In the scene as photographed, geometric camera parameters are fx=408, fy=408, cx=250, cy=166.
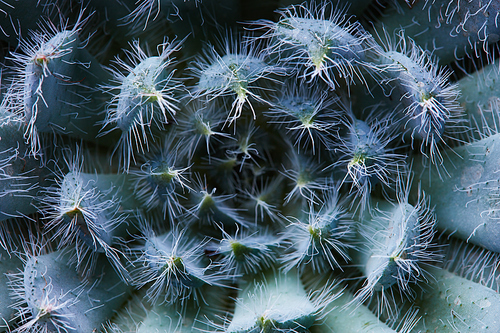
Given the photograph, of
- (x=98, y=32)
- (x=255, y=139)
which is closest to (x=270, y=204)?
(x=255, y=139)

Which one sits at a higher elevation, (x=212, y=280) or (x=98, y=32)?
(x=98, y=32)

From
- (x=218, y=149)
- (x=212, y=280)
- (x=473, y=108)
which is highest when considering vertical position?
(x=473, y=108)

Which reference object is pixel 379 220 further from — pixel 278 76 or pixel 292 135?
pixel 278 76

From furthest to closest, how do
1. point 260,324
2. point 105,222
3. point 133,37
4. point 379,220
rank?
point 133,37, point 379,220, point 105,222, point 260,324

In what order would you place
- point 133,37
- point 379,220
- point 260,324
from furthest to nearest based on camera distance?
point 133,37 → point 379,220 → point 260,324

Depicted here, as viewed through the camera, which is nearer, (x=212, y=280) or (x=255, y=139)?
(x=212, y=280)

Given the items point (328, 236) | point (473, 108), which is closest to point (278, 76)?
point (328, 236)

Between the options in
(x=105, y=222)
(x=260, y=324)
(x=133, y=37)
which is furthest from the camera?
(x=133, y=37)

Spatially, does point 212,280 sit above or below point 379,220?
below

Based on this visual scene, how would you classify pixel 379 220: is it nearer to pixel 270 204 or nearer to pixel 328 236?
pixel 328 236
